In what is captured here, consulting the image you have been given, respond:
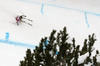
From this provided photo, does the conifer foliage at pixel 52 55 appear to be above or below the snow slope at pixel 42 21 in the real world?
below

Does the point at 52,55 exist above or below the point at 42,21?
below

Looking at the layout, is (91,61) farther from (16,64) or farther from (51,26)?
(51,26)

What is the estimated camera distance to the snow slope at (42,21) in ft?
5.68

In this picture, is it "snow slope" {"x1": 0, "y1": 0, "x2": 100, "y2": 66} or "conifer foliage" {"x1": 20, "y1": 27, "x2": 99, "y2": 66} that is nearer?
"conifer foliage" {"x1": 20, "y1": 27, "x2": 99, "y2": 66}

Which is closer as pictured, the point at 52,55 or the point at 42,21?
the point at 52,55

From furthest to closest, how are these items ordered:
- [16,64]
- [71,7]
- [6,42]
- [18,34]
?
1. [71,7]
2. [18,34]
3. [6,42]
4. [16,64]

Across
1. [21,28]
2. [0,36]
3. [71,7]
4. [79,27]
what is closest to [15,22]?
[21,28]

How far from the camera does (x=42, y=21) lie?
7.22ft

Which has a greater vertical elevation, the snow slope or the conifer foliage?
the snow slope

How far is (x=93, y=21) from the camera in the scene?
8.32 ft

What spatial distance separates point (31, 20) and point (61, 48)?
1.22m

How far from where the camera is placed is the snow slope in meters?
1.73

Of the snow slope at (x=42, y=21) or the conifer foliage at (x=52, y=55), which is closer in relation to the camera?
the conifer foliage at (x=52, y=55)

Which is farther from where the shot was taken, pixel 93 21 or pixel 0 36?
pixel 93 21
